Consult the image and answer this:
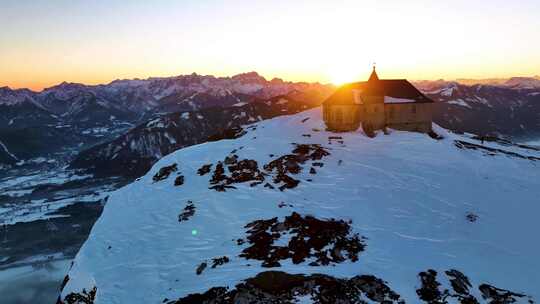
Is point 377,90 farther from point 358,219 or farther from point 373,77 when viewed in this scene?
point 358,219

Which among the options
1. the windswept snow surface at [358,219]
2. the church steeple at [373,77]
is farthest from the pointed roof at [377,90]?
the windswept snow surface at [358,219]

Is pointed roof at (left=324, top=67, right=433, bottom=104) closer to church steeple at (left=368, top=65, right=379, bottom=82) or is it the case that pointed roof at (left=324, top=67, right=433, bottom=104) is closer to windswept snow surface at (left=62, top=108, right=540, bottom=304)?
church steeple at (left=368, top=65, right=379, bottom=82)

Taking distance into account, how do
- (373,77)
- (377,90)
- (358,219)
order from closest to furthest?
(358,219) < (377,90) < (373,77)

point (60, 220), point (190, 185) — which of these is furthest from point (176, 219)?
point (60, 220)

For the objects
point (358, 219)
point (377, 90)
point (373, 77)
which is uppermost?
point (373, 77)

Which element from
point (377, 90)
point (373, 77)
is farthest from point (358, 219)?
point (373, 77)

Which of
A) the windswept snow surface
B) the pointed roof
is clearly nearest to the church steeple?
the pointed roof

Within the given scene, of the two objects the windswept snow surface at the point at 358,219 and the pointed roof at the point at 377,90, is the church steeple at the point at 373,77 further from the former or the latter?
the windswept snow surface at the point at 358,219

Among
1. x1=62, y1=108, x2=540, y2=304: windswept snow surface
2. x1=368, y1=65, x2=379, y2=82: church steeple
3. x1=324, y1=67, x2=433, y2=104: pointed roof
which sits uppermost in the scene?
x1=368, y1=65, x2=379, y2=82: church steeple
